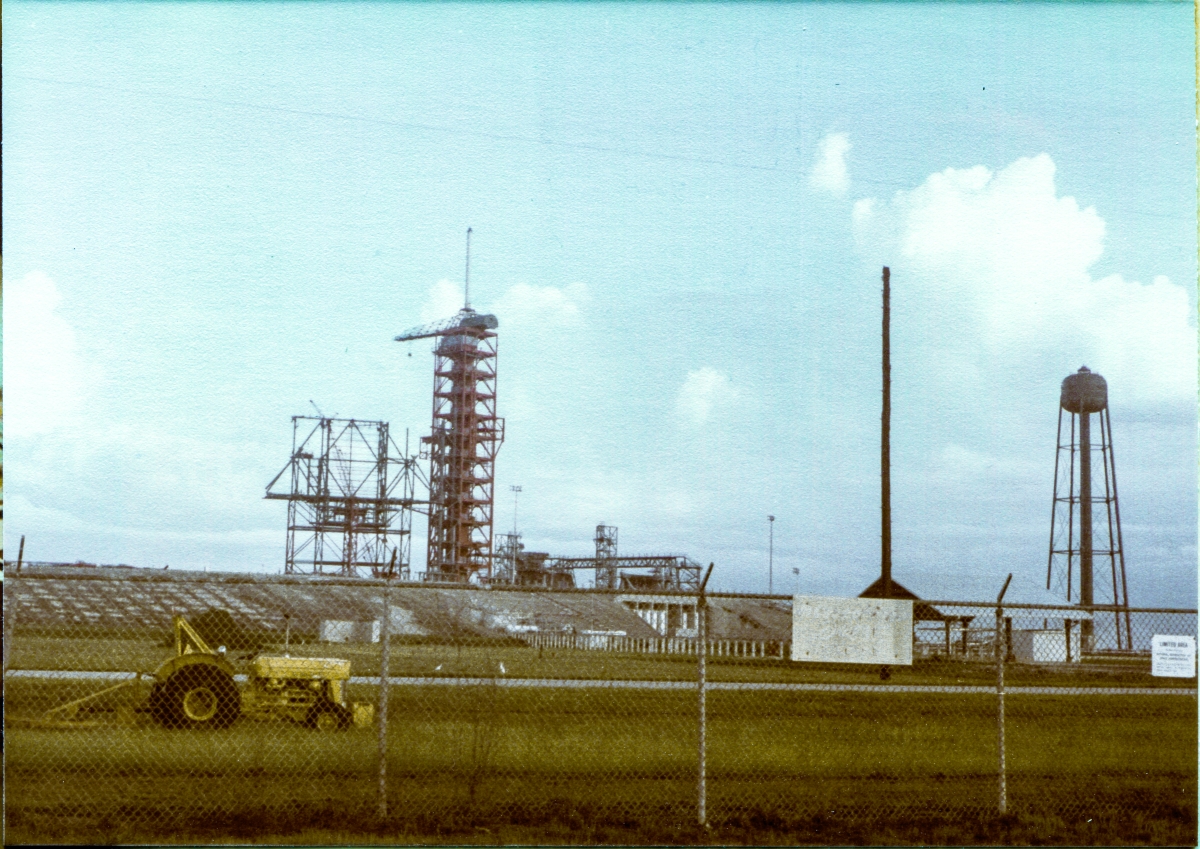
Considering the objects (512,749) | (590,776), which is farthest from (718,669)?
(590,776)

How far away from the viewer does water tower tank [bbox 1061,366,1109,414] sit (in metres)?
59.1

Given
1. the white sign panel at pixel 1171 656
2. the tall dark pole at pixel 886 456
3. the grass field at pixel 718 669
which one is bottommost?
the grass field at pixel 718 669

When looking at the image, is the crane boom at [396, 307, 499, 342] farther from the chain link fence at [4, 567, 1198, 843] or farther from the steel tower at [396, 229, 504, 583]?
the chain link fence at [4, 567, 1198, 843]

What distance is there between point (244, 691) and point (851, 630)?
10.3 m

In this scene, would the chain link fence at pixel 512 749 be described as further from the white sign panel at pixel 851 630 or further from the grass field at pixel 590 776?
the white sign panel at pixel 851 630

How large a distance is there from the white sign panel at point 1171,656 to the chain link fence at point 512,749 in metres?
0.41

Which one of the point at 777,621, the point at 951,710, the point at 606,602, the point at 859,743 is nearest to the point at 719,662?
the point at 606,602

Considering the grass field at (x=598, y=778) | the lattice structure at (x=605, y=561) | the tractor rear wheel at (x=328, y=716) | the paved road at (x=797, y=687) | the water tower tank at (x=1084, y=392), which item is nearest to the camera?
the grass field at (x=598, y=778)

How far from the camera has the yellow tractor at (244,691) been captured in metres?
15.9

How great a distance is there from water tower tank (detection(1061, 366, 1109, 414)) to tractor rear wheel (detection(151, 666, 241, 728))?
5279cm

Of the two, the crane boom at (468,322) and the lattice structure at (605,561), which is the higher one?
the crane boom at (468,322)

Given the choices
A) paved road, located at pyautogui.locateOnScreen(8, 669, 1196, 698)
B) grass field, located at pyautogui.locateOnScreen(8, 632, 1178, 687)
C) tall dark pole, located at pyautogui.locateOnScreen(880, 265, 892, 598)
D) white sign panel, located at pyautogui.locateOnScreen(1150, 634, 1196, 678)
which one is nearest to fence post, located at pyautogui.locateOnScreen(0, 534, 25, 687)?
white sign panel, located at pyautogui.locateOnScreen(1150, 634, 1196, 678)

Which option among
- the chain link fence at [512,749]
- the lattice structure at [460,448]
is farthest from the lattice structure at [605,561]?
the chain link fence at [512,749]

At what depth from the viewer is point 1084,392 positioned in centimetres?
5925
